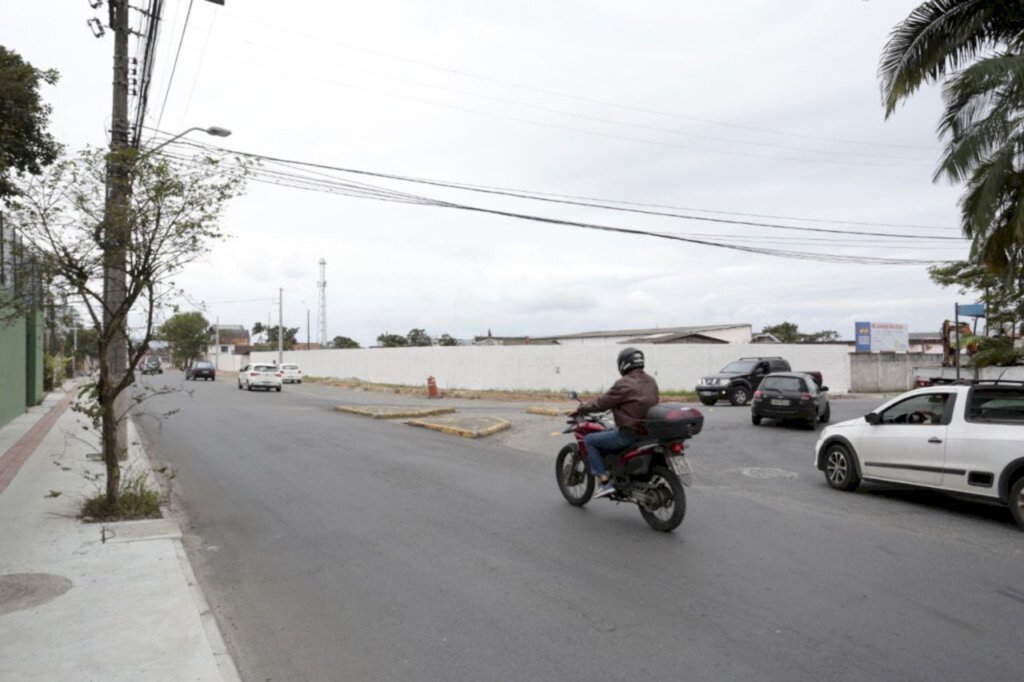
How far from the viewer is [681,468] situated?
7.03 metres

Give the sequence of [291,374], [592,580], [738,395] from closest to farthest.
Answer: [592,580]
[738,395]
[291,374]

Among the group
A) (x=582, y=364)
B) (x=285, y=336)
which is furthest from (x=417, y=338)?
(x=582, y=364)

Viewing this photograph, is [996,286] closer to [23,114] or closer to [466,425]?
[466,425]

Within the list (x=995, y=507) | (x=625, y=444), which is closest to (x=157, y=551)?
(x=625, y=444)

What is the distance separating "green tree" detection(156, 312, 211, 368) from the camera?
826cm

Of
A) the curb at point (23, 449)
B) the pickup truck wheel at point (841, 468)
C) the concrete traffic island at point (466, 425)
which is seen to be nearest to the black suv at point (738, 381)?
the concrete traffic island at point (466, 425)

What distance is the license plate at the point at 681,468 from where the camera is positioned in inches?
277

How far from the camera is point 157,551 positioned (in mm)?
6531

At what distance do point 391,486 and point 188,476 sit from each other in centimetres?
352

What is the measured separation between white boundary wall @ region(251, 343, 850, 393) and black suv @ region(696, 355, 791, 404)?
566 centimetres

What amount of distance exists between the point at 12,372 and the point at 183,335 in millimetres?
14048

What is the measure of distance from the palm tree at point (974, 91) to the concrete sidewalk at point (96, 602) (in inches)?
509

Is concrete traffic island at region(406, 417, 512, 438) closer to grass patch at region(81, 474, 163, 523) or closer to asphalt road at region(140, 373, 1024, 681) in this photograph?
asphalt road at region(140, 373, 1024, 681)

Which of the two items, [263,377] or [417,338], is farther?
[417,338]
